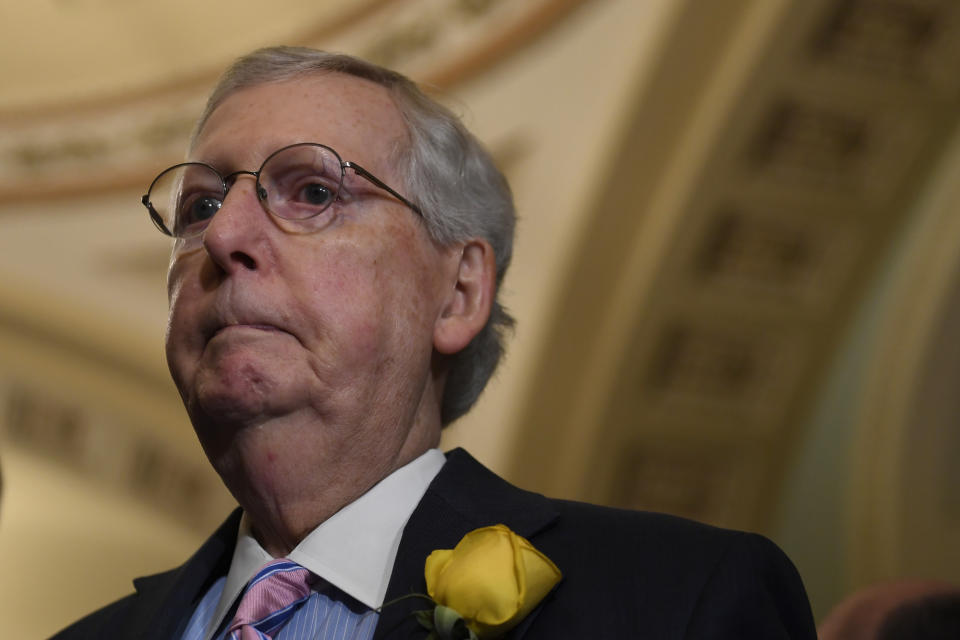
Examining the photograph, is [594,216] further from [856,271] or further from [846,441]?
A: [846,441]

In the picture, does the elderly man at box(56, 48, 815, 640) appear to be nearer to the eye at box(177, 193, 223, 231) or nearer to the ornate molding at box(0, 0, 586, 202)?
the eye at box(177, 193, 223, 231)

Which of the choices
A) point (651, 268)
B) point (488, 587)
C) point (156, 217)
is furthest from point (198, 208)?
point (651, 268)

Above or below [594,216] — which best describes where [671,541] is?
below

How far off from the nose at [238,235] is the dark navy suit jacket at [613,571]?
46 centimetres

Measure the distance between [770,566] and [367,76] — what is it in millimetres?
1107

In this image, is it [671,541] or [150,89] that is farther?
[150,89]

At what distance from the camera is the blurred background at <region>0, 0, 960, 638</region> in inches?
202

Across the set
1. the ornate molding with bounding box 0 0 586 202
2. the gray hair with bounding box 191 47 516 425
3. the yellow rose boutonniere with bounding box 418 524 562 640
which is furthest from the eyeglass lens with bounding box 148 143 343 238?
the ornate molding with bounding box 0 0 586 202

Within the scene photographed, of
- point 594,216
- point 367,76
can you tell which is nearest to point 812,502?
point 594,216

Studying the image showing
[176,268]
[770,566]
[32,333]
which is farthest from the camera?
[32,333]

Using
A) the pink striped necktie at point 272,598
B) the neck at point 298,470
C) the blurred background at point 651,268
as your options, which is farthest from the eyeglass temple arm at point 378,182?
the blurred background at point 651,268

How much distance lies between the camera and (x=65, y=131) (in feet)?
25.1

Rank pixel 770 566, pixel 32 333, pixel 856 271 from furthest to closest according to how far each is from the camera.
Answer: pixel 32 333 → pixel 856 271 → pixel 770 566

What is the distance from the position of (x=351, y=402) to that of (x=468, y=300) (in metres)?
0.35
